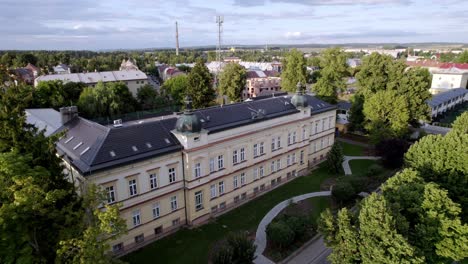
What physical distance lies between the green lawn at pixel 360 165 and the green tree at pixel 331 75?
59.6 ft

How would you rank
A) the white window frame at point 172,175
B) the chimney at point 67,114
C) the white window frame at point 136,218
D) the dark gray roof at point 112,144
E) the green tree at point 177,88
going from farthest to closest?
1. the green tree at point 177,88
2. the chimney at point 67,114
3. the white window frame at point 172,175
4. the white window frame at point 136,218
5. the dark gray roof at point 112,144

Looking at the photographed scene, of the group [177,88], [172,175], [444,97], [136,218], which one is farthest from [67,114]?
[444,97]

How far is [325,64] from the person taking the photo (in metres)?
70.9

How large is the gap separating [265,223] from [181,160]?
34.9 feet

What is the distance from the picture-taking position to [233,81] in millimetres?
62344

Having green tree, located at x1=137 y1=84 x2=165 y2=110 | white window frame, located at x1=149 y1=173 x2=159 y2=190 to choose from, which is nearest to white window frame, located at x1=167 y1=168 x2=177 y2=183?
white window frame, located at x1=149 y1=173 x2=159 y2=190

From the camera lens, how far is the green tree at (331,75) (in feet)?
204

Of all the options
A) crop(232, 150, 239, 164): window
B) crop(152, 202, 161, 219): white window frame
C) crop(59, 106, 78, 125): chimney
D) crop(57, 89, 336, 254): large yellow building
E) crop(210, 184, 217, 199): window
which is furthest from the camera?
crop(232, 150, 239, 164): window

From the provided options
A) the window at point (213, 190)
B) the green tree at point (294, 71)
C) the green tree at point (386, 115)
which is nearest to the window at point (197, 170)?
the window at point (213, 190)

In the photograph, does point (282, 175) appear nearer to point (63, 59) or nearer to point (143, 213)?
point (143, 213)

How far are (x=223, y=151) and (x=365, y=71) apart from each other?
136 ft

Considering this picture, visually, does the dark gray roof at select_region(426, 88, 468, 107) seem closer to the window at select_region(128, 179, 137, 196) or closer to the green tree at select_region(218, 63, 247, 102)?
the green tree at select_region(218, 63, 247, 102)

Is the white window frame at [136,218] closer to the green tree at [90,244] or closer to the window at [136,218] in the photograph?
the window at [136,218]

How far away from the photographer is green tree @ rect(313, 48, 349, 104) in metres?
62.2
